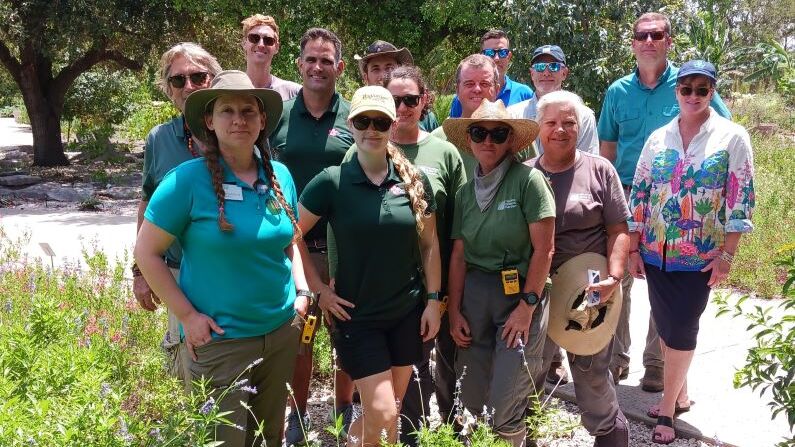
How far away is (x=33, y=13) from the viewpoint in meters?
16.7

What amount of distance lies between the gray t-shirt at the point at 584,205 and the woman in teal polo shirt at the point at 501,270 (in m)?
0.29

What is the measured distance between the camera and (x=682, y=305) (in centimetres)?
445

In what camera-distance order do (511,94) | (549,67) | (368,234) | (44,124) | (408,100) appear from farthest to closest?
1. (44,124)
2. (511,94)
3. (549,67)
4. (408,100)
5. (368,234)

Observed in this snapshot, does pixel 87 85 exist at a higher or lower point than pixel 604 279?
higher

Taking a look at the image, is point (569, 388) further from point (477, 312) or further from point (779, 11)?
point (779, 11)

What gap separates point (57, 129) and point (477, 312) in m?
19.6

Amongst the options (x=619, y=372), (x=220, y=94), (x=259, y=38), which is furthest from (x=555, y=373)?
(x=220, y=94)

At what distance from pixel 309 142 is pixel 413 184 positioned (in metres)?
1.01

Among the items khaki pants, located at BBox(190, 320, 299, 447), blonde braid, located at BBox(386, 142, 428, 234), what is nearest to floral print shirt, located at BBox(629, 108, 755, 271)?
blonde braid, located at BBox(386, 142, 428, 234)

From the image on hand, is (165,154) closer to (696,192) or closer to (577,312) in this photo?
(577,312)

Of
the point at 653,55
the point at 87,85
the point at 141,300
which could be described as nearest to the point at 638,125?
the point at 653,55

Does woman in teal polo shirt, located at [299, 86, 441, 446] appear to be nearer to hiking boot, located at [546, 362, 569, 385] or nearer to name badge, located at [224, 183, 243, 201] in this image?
name badge, located at [224, 183, 243, 201]

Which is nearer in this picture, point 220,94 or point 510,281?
point 220,94

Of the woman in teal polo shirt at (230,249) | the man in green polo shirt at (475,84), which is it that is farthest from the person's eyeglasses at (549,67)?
the woman in teal polo shirt at (230,249)
